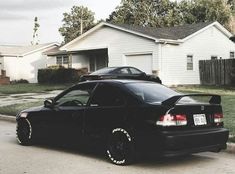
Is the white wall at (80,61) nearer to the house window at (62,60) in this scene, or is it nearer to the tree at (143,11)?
the house window at (62,60)

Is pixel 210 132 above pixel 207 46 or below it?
below

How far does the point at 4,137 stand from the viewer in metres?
11.7

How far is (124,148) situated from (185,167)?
3.37 feet

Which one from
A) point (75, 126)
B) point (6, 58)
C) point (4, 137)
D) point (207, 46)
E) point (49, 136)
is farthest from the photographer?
point (6, 58)

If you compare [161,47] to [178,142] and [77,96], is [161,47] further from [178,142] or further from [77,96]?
[178,142]

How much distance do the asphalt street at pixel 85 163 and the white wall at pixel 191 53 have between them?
A: 22238 mm

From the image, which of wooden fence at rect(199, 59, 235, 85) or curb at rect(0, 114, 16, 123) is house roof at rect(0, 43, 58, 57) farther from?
curb at rect(0, 114, 16, 123)

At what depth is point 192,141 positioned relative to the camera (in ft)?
25.6

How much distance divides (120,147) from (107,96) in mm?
997

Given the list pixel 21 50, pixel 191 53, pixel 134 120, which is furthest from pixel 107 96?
pixel 21 50

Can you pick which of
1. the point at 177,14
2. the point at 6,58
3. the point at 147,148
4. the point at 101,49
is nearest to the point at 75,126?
the point at 147,148

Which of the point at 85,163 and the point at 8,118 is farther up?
the point at 8,118

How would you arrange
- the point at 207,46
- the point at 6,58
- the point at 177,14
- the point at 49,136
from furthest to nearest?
1. the point at 177,14
2. the point at 6,58
3. the point at 207,46
4. the point at 49,136

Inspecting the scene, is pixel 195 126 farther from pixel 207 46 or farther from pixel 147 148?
pixel 207 46
